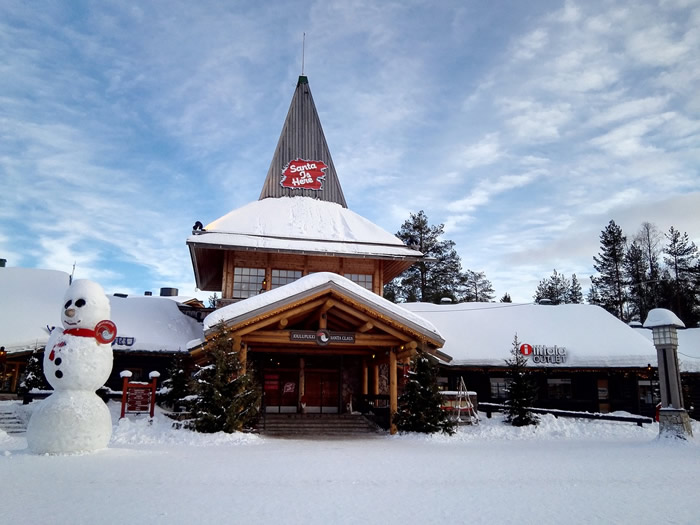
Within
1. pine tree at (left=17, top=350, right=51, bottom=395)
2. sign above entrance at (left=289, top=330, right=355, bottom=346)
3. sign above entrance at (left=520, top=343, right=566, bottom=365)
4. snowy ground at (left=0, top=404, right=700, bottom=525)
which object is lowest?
snowy ground at (left=0, top=404, right=700, bottom=525)

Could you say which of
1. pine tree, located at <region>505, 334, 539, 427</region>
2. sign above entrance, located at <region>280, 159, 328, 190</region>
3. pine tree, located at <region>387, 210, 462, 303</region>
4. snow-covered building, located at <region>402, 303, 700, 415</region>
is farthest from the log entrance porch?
pine tree, located at <region>387, 210, 462, 303</region>

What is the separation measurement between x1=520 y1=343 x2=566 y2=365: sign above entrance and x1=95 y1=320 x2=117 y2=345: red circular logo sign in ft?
54.4

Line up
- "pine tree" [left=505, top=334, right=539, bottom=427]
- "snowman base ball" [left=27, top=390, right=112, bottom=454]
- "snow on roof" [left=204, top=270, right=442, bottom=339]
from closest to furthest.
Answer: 1. "snowman base ball" [left=27, top=390, right=112, bottom=454]
2. "snow on roof" [left=204, top=270, right=442, bottom=339]
3. "pine tree" [left=505, top=334, right=539, bottom=427]

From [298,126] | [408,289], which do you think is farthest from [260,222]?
[408,289]

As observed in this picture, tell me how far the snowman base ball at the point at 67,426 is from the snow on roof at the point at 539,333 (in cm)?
1490

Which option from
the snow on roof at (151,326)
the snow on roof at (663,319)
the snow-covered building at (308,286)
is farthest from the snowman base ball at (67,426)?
the snow on roof at (663,319)

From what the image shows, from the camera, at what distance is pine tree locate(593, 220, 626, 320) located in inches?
1766

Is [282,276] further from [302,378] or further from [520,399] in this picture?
[520,399]

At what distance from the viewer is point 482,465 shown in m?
10.0

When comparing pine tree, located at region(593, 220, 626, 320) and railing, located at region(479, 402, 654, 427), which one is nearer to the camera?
railing, located at region(479, 402, 654, 427)

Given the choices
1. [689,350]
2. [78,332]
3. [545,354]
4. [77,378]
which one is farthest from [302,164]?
[689,350]

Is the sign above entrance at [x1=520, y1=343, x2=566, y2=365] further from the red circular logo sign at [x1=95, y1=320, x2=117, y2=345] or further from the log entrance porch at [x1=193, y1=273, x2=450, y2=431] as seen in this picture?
the red circular logo sign at [x1=95, y1=320, x2=117, y2=345]

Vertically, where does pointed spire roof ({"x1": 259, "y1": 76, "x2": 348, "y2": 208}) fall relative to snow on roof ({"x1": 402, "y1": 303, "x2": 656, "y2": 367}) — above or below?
above

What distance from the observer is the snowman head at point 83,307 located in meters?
10.9
